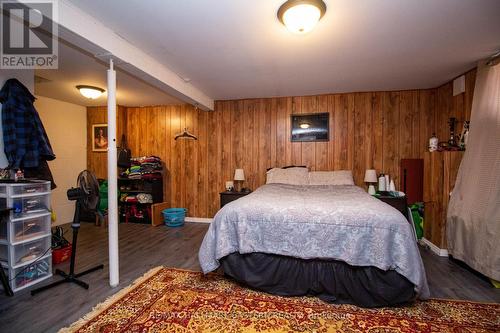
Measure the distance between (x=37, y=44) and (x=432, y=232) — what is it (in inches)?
194

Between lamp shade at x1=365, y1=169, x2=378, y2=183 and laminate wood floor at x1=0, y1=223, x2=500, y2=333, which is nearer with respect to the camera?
laminate wood floor at x1=0, y1=223, x2=500, y2=333

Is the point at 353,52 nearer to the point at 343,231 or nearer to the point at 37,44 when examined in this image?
the point at 343,231

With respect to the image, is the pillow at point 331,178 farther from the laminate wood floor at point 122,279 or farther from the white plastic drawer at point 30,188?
the white plastic drawer at point 30,188

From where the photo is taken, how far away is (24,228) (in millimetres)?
2195

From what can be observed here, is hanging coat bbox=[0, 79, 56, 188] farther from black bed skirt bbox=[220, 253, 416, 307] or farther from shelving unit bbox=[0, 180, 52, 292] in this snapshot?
black bed skirt bbox=[220, 253, 416, 307]

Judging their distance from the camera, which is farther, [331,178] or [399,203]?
[331,178]

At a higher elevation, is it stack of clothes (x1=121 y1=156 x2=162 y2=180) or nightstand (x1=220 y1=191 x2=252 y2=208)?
A: stack of clothes (x1=121 y1=156 x2=162 y2=180)

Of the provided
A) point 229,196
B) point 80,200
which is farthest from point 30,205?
point 229,196

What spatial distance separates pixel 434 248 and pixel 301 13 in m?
3.19

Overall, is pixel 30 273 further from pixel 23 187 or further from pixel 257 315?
pixel 257 315

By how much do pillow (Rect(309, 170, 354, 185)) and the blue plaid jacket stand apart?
3.43 m

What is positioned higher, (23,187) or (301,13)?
(301,13)

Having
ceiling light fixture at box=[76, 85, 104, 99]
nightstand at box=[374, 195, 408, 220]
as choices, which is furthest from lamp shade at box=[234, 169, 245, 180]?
ceiling light fixture at box=[76, 85, 104, 99]

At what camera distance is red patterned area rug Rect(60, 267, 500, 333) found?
1608 millimetres
